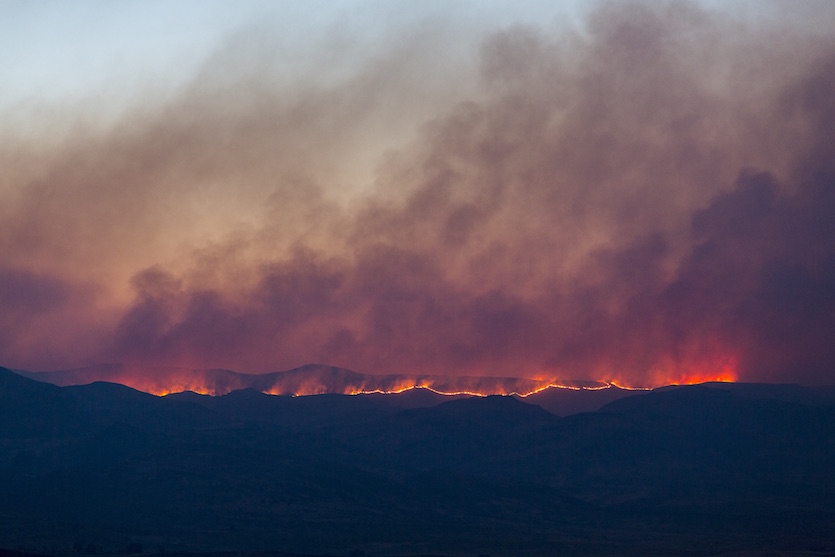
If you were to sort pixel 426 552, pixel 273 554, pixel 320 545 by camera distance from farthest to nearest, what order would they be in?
1. pixel 320 545
2. pixel 426 552
3. pixel 273 554

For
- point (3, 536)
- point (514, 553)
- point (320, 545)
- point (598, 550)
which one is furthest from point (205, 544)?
point (598, 550)

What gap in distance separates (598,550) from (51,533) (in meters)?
96.7

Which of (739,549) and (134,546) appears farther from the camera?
(739,549)

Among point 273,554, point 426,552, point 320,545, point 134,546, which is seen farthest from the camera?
point 320,545

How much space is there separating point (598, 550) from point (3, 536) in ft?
338

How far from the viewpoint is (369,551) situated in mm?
187625

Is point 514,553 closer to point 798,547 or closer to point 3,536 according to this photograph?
point 798,547

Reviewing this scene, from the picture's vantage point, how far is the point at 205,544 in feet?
640

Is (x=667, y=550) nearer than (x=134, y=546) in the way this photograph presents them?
No

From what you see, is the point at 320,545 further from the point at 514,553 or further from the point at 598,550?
the point at 598,550

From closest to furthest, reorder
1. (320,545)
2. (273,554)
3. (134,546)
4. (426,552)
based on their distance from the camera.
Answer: (273,554)
(134,546)
(426,552)
(320,545)

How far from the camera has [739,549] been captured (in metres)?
188

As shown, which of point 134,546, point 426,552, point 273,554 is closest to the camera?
point 273,554

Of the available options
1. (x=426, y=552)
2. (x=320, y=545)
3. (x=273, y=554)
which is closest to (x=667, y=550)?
(x=426, y=552)
